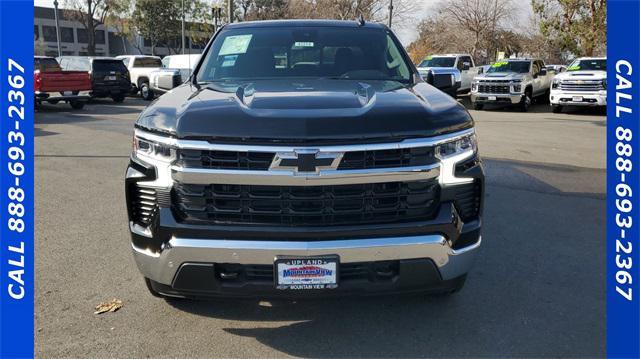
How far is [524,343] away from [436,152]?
52.4 inches

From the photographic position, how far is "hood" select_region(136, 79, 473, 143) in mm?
2688

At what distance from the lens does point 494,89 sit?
18859 mm

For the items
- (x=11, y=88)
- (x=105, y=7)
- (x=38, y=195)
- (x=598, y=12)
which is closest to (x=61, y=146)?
(x=38, y=195)

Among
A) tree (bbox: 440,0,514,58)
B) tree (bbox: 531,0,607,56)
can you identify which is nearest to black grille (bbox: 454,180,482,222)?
tree (bbox: 531,0,607,56)

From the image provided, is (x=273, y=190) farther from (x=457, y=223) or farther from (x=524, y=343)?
(x=524, y=343)

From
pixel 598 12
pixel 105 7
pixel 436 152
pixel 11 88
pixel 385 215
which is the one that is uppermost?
pixel 105 7

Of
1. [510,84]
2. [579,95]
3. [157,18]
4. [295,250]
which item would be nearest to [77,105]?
[510,84]

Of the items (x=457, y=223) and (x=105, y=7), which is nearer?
(x=457, y=223)

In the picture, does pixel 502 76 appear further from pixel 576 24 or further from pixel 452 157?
pixel 452 157

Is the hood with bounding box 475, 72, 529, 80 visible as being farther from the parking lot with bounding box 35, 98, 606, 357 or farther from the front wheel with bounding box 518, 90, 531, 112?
the parking lot with bounding box 35, 98, 606, 357

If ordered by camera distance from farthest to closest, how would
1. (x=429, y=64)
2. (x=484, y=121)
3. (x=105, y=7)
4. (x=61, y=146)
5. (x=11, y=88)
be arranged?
1. (x=105, y=7)
2. (x=429, y=64)
3. (x=484, y=121)
4. (x=61, y=146)
5. (x=11, y=88)

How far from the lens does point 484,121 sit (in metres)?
15.7

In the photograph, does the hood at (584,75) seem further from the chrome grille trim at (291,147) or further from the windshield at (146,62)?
the windshield at (146,62)

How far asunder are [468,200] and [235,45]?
2443mm
